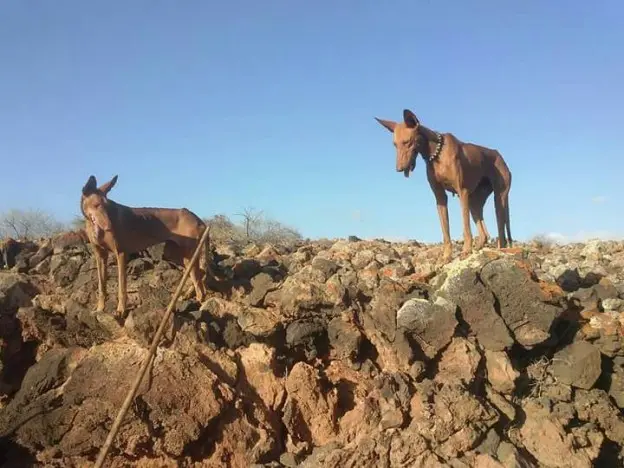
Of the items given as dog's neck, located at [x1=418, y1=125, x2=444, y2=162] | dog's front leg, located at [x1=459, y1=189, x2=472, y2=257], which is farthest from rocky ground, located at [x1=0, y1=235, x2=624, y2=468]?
dog's neck, located at [x1=418, y1=125, x2=444, y2=162]

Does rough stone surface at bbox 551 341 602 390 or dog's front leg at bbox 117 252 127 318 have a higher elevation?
dog's front leg at bbox 117 252 127 318

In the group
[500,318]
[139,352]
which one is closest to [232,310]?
[139,352]

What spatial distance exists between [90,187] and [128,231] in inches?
28.9

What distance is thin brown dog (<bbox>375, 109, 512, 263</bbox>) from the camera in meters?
7.63

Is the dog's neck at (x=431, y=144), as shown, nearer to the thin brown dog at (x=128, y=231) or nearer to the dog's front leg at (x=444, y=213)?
the dog's front leg at (x=444, y=213)

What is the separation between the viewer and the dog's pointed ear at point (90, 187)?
7399 millimetres

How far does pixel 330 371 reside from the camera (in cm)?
668

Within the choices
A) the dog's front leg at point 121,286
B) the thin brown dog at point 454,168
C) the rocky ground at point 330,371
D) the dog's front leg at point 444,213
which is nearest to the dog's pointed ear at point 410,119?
the thin brown dog at point 454,168

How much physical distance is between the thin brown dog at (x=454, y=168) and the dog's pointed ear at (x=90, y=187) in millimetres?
3900

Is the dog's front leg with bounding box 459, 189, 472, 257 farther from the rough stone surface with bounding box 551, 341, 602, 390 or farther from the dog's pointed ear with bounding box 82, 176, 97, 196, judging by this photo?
the dog's pointed ear with bounding box 82, 176, 97, 196

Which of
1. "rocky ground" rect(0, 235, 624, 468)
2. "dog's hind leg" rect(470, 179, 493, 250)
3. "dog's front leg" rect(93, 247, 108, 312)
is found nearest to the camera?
"rocky ground" rect(0, 235, 624, 468)

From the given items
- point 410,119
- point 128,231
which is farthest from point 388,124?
point 128,231

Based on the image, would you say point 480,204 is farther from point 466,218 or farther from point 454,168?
point 454,168

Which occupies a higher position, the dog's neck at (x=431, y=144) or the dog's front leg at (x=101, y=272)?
the dog's neck at (x=431, y=144)
